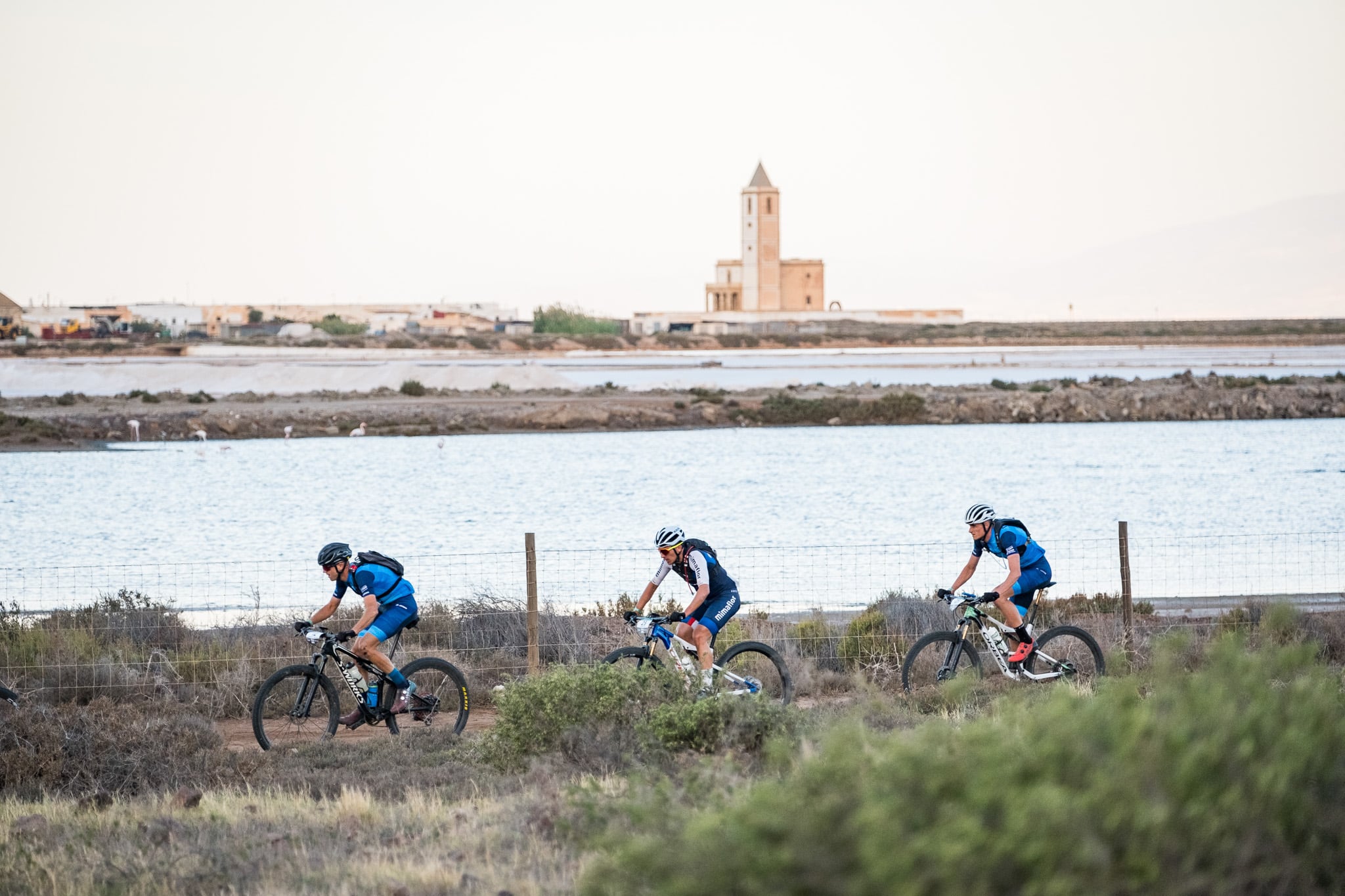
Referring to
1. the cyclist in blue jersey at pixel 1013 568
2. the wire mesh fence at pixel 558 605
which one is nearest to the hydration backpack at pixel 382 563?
the wire mesh fence at pixel 558 605

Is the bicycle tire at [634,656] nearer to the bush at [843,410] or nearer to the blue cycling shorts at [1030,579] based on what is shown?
the blue cycling shorts at [1030,579]

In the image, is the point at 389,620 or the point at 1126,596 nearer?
the point at 389,620

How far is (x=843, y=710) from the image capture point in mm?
9820

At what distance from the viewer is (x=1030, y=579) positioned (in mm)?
10758

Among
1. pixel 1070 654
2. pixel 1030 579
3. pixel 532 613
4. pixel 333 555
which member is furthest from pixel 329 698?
pixel 1070 654

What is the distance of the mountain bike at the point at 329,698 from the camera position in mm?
10148

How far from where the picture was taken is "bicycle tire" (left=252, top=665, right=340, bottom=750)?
10.2 meters

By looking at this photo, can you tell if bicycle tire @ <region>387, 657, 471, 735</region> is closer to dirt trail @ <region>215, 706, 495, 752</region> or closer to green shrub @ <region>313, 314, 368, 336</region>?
dirt trail @ <region>215, 706, 495, 752</region>

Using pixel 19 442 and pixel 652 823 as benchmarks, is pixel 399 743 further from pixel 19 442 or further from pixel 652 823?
pixel 19 442

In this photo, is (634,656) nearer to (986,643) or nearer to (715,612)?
(715,612)

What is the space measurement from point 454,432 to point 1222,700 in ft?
169

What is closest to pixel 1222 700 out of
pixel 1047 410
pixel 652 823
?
pixel 652 823

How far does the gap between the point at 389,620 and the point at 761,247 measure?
164 meters

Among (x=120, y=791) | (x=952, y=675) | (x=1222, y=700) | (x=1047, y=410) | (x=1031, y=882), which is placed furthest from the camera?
(x=1047, y=410)
